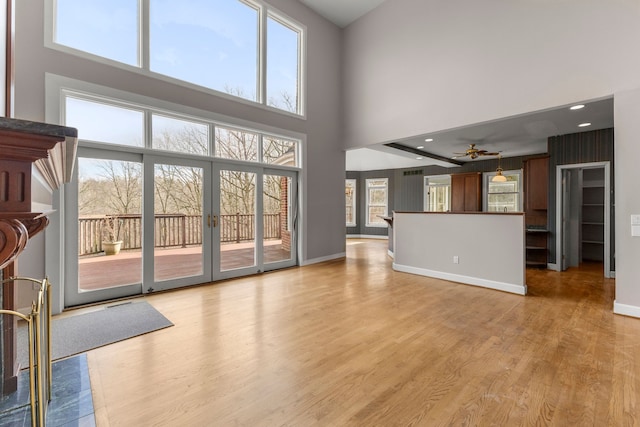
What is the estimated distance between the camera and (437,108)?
515 centimetres

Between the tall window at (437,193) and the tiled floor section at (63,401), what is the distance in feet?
34.0

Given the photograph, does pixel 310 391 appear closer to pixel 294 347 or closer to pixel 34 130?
pixel 294 347

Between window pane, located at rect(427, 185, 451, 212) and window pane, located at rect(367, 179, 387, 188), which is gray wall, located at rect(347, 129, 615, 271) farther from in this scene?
window pane, located at rect(427, 185, 451, 212)

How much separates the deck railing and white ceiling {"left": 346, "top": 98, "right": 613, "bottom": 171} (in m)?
3.20

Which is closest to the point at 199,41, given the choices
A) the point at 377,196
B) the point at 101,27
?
the point at 101,27

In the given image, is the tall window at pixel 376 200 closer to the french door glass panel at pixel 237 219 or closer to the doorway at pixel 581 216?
the doorway at pixel 581 216

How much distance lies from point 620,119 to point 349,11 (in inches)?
210

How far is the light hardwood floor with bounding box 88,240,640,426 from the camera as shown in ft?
5.86

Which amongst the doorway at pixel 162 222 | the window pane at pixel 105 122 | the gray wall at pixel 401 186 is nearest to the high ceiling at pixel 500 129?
the gray wall at pixel 401 186

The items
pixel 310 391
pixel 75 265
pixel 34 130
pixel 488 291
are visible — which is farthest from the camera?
pixel 488 291

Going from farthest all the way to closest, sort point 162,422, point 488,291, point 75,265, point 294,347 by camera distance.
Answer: point 488,291
point 75,265
point 294,347
point 162,422

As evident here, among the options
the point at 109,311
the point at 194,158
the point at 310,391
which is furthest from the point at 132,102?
the point at 310,391

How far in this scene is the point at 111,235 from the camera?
3.97 m

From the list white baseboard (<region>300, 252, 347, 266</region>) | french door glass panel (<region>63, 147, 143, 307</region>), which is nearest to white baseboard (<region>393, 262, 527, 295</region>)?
white baseboard (<region>300, 252, 347, 266</region>)
